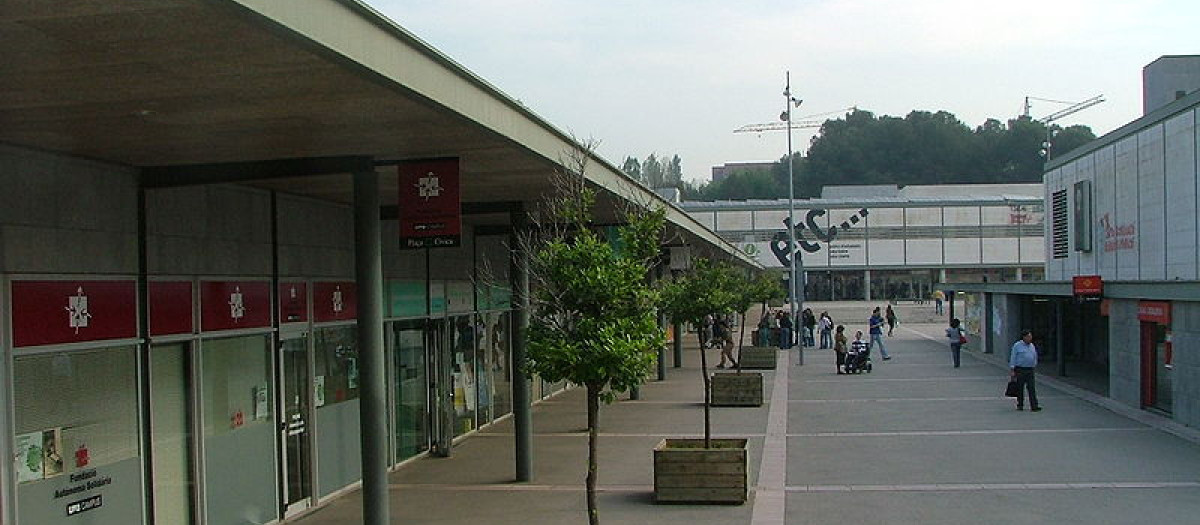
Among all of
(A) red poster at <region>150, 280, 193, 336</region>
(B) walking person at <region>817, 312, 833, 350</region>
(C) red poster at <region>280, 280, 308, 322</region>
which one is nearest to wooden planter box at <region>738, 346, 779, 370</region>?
(B) walking person at <region>817, 312, 833, 350</region>

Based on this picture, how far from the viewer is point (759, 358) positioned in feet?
116

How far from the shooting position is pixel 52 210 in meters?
9.16

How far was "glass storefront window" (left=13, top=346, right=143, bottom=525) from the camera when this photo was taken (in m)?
8.79

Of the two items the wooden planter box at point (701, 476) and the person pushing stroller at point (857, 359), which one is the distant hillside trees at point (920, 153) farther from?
the wooden planter box at point (701, 476)

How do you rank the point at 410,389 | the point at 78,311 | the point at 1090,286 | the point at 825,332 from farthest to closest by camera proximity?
the point at 825,332 < the point at 1090,286 < the point at 410,389 < the point at 78,311

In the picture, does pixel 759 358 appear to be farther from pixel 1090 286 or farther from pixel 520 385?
pixel 520 385

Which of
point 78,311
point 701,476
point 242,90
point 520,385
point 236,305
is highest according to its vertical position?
point 242,90

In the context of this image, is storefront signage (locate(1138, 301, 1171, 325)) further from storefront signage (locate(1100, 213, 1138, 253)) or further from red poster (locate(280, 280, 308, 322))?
red poster (locate(280, 280, 308, 322))

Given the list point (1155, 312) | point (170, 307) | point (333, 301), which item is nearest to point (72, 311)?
point (170, 307)

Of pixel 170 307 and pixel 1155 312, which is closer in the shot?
pixel 170 307

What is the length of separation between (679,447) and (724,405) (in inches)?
398

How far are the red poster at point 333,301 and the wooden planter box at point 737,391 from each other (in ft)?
35.2

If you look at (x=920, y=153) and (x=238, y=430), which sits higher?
(x=920, y=153)

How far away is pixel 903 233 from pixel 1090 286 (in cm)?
6207
